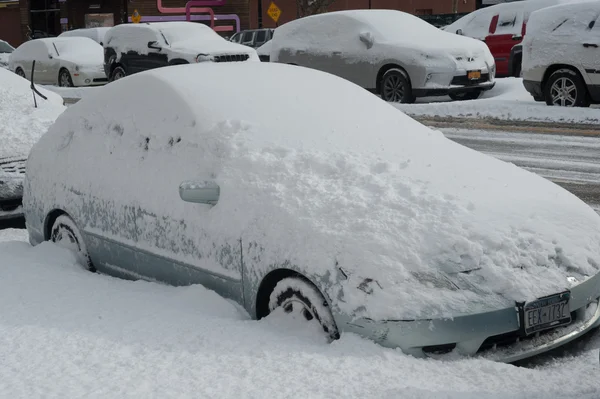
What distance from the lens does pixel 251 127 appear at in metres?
5.62

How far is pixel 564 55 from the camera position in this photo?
15.2m

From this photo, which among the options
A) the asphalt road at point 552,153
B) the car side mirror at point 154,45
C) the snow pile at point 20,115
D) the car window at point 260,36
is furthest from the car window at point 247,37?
the snow pile at point 20,115

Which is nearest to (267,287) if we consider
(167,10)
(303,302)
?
(303,302)

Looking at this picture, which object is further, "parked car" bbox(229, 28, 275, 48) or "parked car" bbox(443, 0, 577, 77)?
"parked car" bbox(229, 28, 275, 48)

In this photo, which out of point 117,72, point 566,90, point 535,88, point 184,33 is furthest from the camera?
point 117,72

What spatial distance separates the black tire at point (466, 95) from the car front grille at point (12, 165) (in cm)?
1088

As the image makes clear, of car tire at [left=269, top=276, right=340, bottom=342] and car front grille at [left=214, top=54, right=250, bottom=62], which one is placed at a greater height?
car tire at [left=269, top=276, right=340, bottom=342]

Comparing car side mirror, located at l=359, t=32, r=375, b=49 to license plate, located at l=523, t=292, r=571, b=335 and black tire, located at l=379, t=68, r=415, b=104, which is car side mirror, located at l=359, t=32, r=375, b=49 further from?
license plate, located at l=523, t=292, r=571, b=335

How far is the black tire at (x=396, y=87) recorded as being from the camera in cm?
1772

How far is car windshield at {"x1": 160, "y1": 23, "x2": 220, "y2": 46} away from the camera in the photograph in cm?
2378

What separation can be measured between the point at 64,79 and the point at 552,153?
18432 mm

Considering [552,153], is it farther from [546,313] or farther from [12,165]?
[546,313]

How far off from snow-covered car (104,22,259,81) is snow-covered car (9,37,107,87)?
1.65 metres

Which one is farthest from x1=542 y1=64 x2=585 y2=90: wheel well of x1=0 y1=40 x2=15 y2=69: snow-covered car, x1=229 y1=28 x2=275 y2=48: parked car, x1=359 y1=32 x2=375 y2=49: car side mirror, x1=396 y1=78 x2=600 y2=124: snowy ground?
x1=0 y1=40 x2=15 y2=69: snow-covered car
